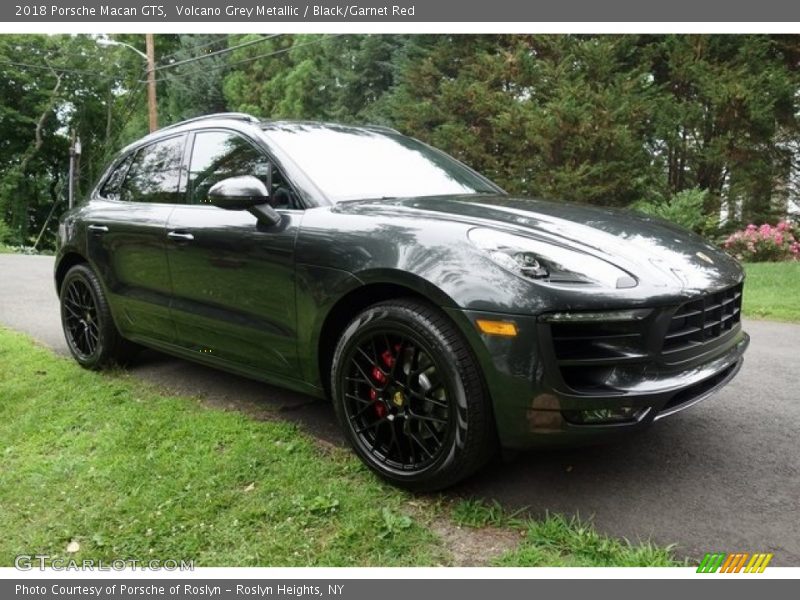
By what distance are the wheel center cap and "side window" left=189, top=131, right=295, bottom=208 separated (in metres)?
1.09

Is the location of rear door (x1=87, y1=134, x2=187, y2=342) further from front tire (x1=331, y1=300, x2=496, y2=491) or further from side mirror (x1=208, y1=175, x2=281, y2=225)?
front tire (x1=331, y1=300, x2=496, y2=491)

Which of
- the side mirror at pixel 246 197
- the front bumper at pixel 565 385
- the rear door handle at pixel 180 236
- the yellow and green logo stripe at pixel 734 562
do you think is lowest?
the yellow and green logo stripe at pixel 734 562

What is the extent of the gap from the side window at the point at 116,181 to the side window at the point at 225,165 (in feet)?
3.17

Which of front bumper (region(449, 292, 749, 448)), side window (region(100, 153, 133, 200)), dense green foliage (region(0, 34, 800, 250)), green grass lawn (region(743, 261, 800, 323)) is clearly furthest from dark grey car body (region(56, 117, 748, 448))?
dense green foliage (region(0, 34, 800, 250))

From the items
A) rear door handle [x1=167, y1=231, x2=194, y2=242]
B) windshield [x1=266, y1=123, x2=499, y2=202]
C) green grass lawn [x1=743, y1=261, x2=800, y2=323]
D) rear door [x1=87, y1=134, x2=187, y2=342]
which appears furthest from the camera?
green grass lawn [x1=743, y1=261, x2=800, y2=323]

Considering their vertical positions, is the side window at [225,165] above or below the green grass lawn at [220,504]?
above

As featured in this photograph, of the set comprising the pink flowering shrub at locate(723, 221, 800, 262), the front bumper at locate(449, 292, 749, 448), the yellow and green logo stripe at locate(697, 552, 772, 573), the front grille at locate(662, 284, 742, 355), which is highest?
the front grille at locate(662, 284, 742, 355)

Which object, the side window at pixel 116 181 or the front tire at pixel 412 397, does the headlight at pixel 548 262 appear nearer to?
the front tire at pixel 412 397

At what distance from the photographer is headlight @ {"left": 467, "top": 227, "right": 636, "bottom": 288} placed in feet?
7.97

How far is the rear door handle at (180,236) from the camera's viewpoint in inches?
143

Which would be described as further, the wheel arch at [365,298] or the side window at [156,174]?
the side window at [156,174]

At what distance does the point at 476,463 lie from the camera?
8.60 feet

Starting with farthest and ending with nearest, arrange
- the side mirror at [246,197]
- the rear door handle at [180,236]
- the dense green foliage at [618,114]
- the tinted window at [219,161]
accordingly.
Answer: the dense green foliage at [618,114] → the rear door handle at [180,236] → the tinted window at [219,161] → the side mirror at [246,197]

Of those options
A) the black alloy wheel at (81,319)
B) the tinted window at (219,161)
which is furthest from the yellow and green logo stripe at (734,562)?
the black alloy wheel at (81,319)
